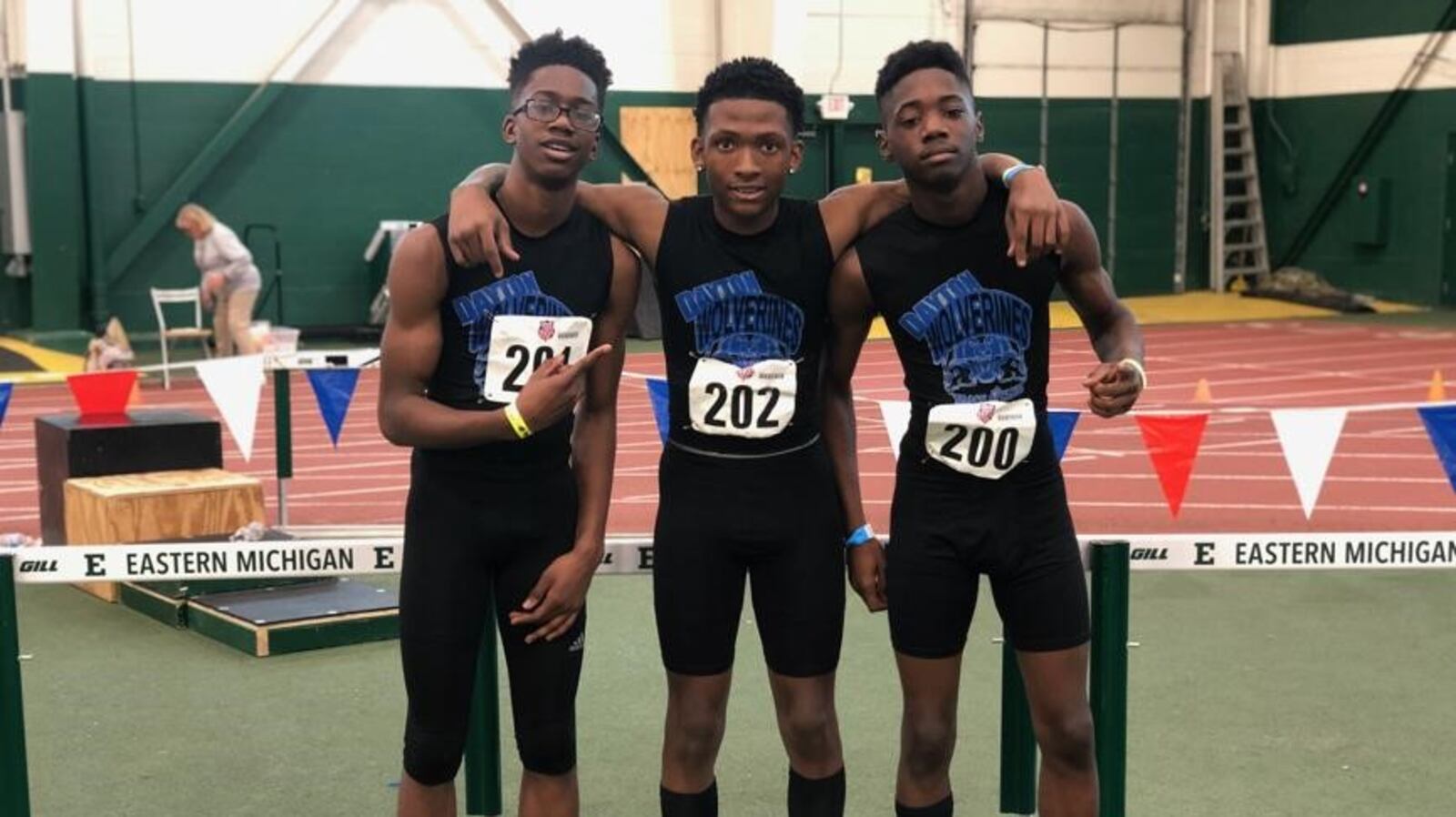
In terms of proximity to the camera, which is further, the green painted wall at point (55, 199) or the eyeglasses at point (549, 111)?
the green painted wall at point (55, 199)

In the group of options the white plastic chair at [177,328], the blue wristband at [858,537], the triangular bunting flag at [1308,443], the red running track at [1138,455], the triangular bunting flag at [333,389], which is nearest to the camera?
the blue wristband at [858,537]

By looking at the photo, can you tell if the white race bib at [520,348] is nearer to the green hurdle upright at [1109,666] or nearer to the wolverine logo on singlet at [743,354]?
the wolverine logo on singlet at [743,354]

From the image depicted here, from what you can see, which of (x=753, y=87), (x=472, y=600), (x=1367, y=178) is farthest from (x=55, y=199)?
(x=1367, y=178)

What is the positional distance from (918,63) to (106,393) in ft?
19.3

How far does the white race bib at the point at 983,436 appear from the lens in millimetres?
3678

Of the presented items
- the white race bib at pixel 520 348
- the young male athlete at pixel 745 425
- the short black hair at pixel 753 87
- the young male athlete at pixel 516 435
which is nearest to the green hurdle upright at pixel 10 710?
the young male athlete at pixel 516 435

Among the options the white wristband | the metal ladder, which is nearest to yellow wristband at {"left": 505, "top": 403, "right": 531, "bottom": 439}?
the white wristband

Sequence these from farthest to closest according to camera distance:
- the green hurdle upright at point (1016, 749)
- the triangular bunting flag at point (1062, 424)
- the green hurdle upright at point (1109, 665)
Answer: the triangular bunting flag at point (1062, 424)
the green hurdle upright at point (1016, 749)
the green hurdle upright at point (1109, 665)

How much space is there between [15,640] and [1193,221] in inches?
945

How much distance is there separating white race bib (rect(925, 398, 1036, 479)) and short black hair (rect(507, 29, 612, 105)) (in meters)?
1.05

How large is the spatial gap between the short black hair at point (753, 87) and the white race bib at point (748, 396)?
1.82ft

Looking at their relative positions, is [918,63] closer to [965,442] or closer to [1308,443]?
[965,442]

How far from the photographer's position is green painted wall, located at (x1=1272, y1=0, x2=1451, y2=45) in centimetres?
2359

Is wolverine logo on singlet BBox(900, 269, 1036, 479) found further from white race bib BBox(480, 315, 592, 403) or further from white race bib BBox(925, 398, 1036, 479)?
white race bib BBox(480, 315, 592, 403)
